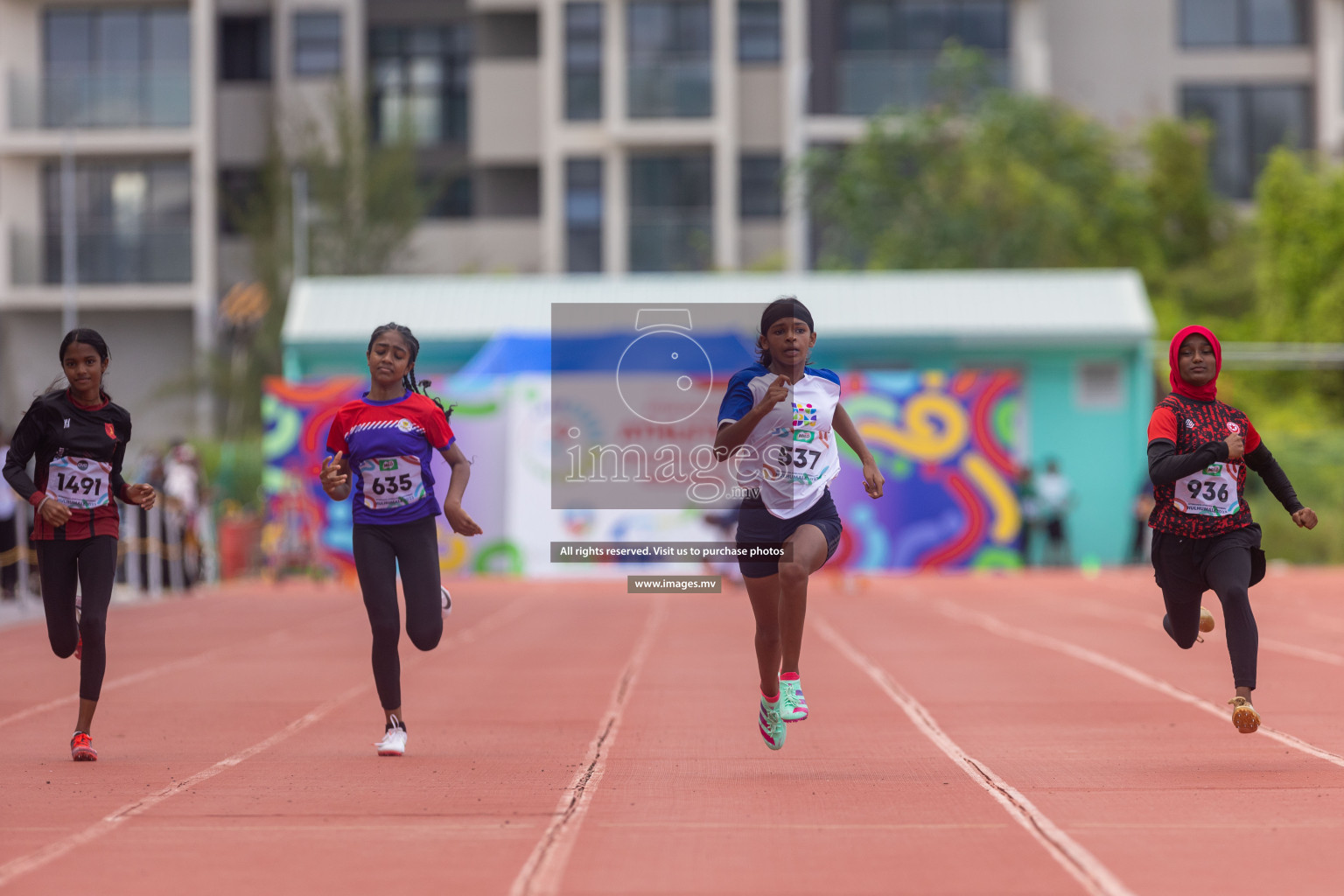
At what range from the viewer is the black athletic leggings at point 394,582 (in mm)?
8617

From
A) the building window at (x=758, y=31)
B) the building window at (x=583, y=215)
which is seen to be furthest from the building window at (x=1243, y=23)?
the building window at (x=583, y=215)

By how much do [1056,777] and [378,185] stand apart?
36.8m

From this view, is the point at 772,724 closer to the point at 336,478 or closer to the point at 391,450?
the point at 391,450

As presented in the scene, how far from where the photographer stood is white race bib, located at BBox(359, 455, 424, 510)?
857cm

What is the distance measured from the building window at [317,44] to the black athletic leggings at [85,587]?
39.3 metres

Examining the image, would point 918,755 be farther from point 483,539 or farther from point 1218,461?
point 483,539

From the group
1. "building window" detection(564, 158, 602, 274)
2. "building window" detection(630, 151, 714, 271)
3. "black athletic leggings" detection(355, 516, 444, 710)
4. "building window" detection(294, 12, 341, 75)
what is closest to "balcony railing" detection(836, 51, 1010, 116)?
"building window" detection(630, 151, 714, 271)

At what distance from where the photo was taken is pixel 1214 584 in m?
8.36

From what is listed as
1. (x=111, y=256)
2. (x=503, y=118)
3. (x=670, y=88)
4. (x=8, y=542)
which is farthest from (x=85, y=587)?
(x=503, y=118)

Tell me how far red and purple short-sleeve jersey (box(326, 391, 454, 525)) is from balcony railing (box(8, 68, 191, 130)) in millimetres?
38136

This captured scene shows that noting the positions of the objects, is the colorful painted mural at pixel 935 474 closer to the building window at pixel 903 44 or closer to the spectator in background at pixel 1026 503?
the spectator in background at pixel 1026 503

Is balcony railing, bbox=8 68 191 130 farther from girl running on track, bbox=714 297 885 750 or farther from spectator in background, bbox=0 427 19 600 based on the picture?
girl running on track, bbox=714 297 885 750

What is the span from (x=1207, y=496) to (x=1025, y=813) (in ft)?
7.23

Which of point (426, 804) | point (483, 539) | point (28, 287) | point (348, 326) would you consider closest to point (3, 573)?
point (483, 539)
